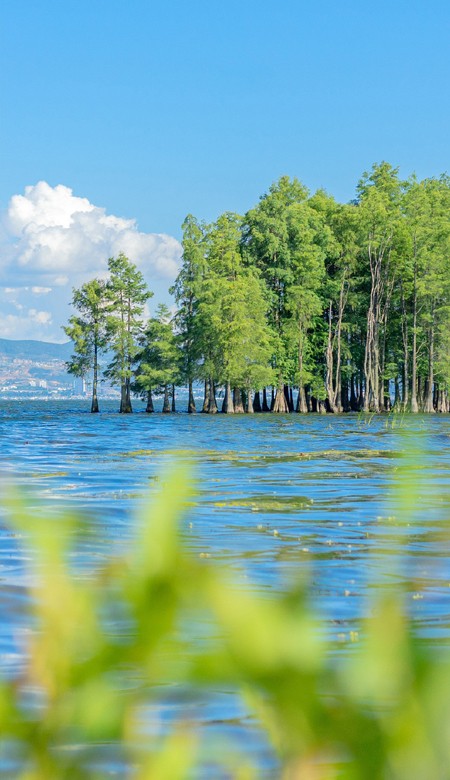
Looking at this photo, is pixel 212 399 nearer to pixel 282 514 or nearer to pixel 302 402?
pixel 302 402

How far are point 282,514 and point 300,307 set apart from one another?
231 ft

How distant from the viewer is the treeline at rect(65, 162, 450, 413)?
79.1 metres

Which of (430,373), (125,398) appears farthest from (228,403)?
(430,373)

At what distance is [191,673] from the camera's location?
28.0 inches

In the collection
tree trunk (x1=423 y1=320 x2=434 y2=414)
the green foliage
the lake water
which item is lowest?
the lake water

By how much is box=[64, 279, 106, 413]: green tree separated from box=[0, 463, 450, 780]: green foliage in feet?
296

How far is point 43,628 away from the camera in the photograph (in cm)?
77

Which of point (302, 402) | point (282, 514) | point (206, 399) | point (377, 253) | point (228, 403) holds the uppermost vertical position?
point (377, 253)

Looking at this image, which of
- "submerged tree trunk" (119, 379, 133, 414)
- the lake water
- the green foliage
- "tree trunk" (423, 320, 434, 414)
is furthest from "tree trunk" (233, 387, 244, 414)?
the green foliage

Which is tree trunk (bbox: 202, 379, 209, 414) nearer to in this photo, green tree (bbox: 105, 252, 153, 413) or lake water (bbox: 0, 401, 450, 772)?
green tree (bbox: 105, 252, 153, 413)

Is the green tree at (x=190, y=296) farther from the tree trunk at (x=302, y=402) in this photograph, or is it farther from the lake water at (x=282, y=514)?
the lake water at (x=282, y=514)

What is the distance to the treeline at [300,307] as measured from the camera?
79.1 m

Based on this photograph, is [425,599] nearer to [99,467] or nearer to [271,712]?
[271,712]

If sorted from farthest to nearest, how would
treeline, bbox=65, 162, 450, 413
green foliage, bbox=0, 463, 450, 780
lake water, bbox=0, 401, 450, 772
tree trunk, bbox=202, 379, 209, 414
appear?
tree trunk, bbox=202, 379, 209, 414, treeline, bbox=65, 162, 450, 413, lake water, bbox=0, 401, 450, 772, green foliage, bbox=0, 463, 450, 780
